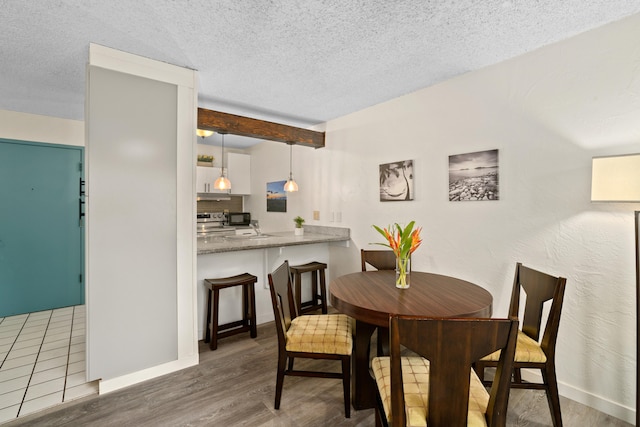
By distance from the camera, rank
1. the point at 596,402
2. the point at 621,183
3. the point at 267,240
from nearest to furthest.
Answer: the point at 621,183
the point at 596,402
the point at 267,240

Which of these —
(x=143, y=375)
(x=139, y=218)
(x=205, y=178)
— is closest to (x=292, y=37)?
(x=139, y=218)

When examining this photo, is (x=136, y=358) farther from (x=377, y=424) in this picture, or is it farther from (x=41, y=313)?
(x=41, y=313)

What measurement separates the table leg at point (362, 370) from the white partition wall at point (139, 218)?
4.57ft

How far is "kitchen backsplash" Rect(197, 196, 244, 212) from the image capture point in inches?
225

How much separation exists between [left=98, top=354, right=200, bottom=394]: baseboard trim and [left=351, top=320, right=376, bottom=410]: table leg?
4.55 feet

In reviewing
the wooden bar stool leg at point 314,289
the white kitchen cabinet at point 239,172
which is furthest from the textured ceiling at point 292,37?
the white kitchen cabinet at point 239,172

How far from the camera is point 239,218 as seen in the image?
5762 mm

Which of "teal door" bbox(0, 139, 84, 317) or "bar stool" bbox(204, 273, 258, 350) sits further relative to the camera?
"teal door" bbox(0, 139, 84, 317)

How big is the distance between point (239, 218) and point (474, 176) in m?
4.37

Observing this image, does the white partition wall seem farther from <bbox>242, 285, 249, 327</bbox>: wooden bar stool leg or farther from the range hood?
the range hood

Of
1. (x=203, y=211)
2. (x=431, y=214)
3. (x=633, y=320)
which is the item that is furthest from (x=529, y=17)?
(x=203, y=211)

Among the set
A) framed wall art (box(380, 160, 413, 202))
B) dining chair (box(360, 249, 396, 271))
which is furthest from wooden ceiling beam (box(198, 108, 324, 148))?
dining chair (box(360, 249, 396, 271))

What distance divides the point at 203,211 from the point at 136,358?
3772mm

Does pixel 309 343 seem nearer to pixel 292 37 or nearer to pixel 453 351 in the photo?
pixel 453 351
